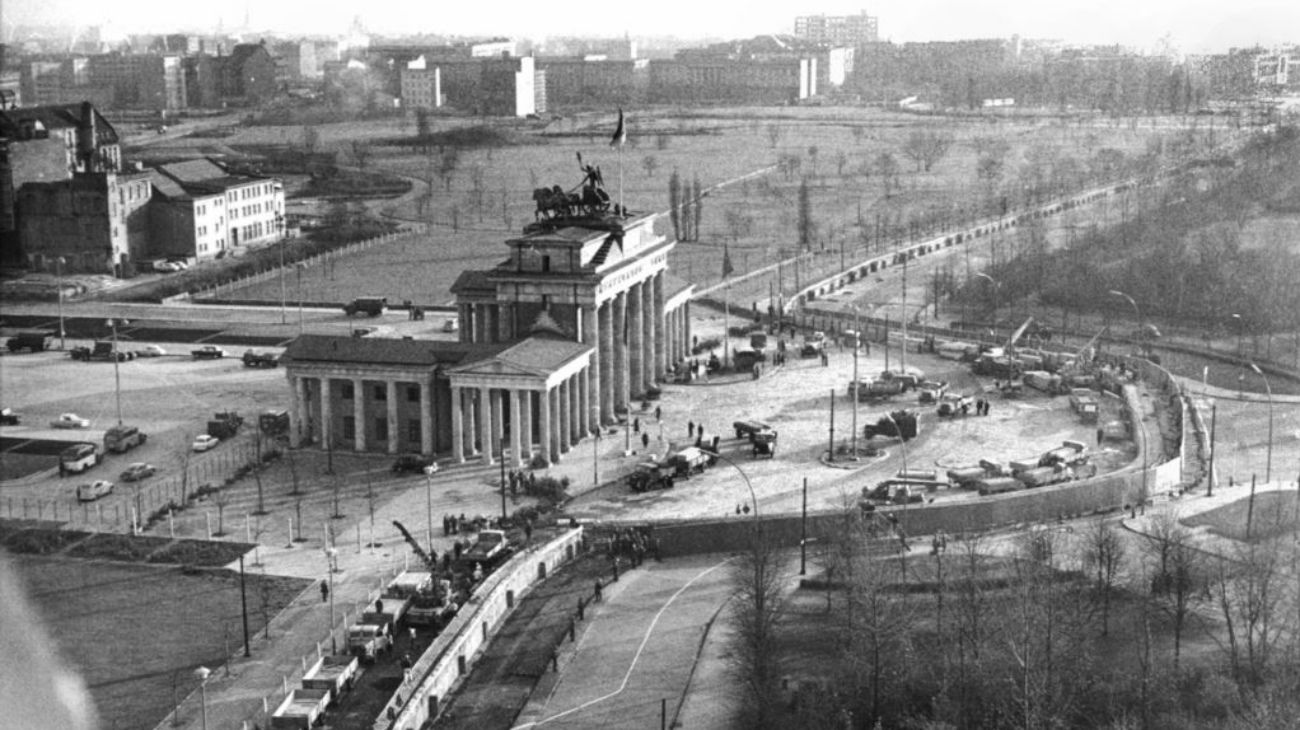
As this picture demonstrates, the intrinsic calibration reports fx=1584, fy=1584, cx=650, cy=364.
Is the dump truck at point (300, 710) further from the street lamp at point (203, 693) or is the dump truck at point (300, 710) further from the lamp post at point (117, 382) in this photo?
the lamp post at point (117, 382)

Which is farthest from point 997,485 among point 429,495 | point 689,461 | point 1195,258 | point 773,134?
point 773,134

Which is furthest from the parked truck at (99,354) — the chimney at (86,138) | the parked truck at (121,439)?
the chimney at (86,138)

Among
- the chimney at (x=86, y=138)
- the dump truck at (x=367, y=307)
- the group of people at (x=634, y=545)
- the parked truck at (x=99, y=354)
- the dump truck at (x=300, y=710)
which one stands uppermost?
the chimney at (x=86, y=138)

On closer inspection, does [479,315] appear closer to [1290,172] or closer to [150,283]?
[150,283]

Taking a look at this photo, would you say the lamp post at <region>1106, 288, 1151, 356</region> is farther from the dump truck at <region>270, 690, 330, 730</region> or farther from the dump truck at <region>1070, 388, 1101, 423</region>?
the dump truck at <region>270, 690, 330, 730</region>

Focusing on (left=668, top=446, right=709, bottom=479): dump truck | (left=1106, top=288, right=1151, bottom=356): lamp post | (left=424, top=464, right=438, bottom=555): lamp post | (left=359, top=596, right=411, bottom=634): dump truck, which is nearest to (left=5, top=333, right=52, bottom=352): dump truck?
(left=424, top=464, right=438, bottom=555): lamp post

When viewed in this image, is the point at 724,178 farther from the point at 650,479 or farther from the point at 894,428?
the point at 650,479

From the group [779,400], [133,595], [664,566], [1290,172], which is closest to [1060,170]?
[1290,172]
